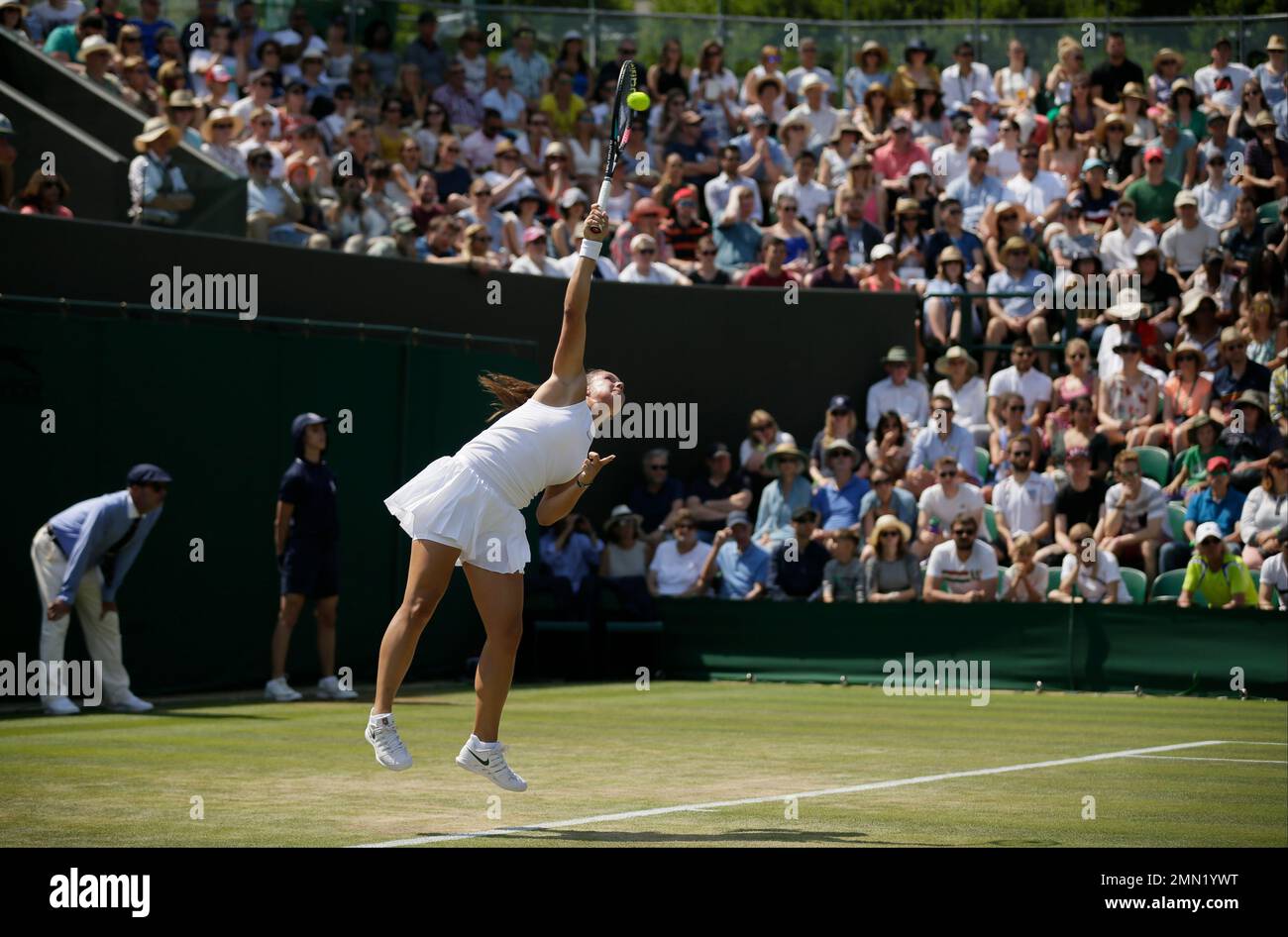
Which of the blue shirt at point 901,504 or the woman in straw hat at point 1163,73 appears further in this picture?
the woman in straw hat at point 1163,73

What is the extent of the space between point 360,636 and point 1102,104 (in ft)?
39.9

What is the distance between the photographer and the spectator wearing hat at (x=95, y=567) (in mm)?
13930

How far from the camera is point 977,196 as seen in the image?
74.6 feet

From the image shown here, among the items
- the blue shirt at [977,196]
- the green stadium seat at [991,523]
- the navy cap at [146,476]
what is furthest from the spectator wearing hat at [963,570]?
the navy cap at [146,476]

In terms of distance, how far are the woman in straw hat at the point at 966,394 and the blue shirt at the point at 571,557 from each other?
14.2ft

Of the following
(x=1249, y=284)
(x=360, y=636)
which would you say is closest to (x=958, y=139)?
(x=1249, y=284)

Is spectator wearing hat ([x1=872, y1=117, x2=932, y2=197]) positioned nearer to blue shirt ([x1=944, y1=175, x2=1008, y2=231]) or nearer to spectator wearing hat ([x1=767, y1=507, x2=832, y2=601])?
blue shirt ([x1=944, y1=175, x2=1008, y2=231])

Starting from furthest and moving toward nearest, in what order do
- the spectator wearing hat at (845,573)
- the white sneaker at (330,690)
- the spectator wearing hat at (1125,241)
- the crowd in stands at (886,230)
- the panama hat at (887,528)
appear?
the spectator wearing hat at (1125,241)
the spectator wearing hat at (845,573)
the crowd in stands at (886,230)
the panama hat at (887,528)
the white sneaker at (330,690)

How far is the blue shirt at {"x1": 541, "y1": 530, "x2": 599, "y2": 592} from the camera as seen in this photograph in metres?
19.5

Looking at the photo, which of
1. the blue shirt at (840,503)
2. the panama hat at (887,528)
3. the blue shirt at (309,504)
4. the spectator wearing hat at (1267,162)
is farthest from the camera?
the spectator wearing hat at (1267,162)

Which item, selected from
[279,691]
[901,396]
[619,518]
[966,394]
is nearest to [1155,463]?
[966,394]

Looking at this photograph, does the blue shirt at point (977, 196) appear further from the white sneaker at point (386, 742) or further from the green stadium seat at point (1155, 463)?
the white sneaker at point (386, 742)

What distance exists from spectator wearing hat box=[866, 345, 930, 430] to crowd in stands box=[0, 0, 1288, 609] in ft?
0.12

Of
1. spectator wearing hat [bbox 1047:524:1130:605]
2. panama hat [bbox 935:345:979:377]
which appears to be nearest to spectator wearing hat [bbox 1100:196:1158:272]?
panama hat [bbox 935:345:979:377]
